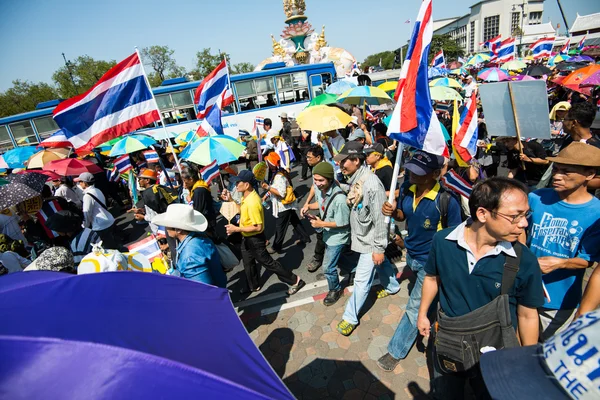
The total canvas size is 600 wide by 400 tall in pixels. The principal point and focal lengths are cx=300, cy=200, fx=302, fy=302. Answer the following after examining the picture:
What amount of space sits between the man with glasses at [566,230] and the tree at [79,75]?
4813cm

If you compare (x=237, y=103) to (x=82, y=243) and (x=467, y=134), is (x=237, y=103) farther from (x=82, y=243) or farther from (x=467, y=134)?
(x=467, y=134)

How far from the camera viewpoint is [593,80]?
7.78 meters

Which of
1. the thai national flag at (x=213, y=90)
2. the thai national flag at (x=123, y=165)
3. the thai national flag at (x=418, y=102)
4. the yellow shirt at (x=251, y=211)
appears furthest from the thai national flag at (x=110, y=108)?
the thai national flag at (x=418, y=102)

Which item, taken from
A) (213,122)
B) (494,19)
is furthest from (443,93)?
(494,19)

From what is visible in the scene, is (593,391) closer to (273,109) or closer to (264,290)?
(264,290)

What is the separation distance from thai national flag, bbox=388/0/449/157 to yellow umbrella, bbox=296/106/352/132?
3107 millimetres

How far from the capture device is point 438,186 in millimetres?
2771

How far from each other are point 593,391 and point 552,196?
6.51 ft

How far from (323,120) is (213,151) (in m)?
2.21

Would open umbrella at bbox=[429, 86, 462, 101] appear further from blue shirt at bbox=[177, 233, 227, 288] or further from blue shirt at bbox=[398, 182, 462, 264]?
blue shirt at bbox=[177, 233, 227, 288]

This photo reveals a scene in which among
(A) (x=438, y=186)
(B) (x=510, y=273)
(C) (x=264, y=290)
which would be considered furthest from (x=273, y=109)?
(B) (x=510, y=273)

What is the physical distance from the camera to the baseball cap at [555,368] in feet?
2.68

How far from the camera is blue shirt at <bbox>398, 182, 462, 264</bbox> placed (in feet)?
8.94

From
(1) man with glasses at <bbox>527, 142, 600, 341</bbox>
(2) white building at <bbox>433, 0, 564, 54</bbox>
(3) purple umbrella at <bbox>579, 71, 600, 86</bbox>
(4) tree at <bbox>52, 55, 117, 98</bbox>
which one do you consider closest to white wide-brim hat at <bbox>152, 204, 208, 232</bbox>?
(1) man with glasses at <bbox>527, 142, 600, 341</bbox>
